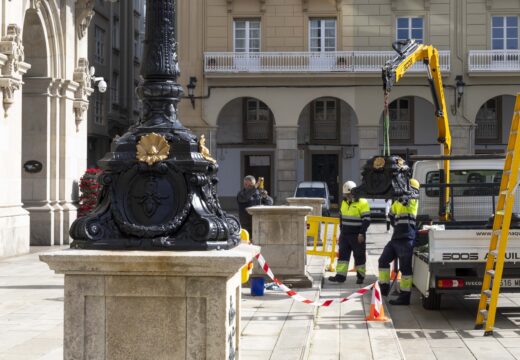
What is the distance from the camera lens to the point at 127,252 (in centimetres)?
491

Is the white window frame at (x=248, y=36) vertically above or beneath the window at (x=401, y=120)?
above

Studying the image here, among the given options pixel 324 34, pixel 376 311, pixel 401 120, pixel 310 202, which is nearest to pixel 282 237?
pixel 376 311

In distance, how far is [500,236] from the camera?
32.7 ft

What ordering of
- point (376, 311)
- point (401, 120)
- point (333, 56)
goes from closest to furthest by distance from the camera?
point (376, 311), point (333, 56), point (401, 120)

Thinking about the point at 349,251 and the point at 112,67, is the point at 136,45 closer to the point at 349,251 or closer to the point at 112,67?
the point at 112,67

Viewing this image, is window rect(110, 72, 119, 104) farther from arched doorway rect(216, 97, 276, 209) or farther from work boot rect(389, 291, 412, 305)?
work boot rect(389, 291, 412, 305)

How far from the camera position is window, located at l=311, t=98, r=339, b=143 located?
42812mm

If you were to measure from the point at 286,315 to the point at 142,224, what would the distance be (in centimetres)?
569

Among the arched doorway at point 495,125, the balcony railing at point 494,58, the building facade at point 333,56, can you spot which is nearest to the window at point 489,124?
the arched doorway at point 495,125

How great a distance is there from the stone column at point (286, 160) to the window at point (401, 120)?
6.87m

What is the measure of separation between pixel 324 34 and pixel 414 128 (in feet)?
25.2

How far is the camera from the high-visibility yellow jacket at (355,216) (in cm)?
1443

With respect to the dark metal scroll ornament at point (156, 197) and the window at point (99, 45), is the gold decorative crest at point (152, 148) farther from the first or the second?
the window at point (99, 45)

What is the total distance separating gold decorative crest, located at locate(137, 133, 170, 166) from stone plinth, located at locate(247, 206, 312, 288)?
8614mm
